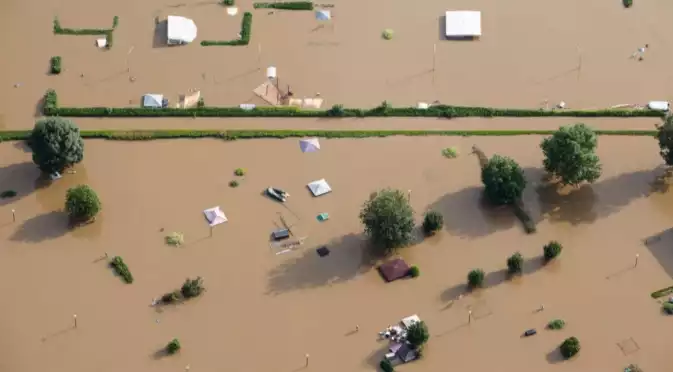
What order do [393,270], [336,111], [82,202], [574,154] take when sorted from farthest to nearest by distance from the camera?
1. [336,111]
2. [574,154]
3. [82,202]
4. [393,270]

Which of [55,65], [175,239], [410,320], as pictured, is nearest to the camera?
[410,320]

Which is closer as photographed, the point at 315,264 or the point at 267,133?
the point at 315,264

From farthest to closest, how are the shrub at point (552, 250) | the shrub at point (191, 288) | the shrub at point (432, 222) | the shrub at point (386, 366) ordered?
the shrub at point (432, 222)
the shrub at point (552, 250)
the shrub at point (191, 288)
the shrub at point (386, 366)

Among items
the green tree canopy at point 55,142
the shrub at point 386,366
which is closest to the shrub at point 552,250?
the shrub at point 386,366

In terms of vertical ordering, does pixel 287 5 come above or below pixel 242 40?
above

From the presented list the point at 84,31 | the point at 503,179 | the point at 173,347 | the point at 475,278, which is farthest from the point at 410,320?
the point at 84,31

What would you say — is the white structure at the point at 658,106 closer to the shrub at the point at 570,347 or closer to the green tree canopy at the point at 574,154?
the green tree canopy at the point at 574,154

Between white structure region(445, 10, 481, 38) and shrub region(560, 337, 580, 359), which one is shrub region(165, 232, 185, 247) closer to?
shrub region(560, 337, 580, 359)

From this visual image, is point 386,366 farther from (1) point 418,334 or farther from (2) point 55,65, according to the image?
(2) point 55,65
